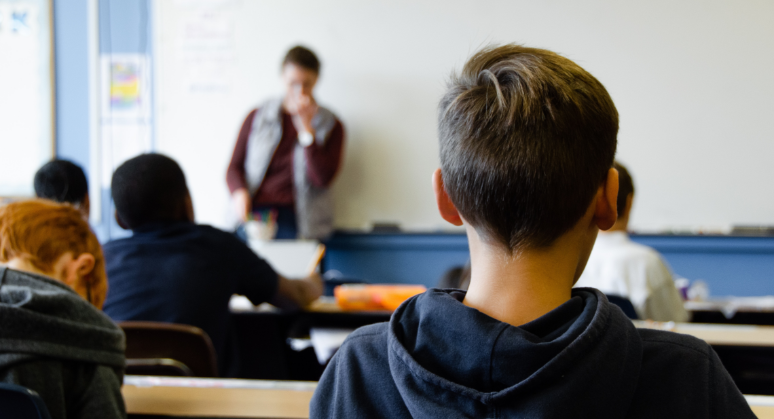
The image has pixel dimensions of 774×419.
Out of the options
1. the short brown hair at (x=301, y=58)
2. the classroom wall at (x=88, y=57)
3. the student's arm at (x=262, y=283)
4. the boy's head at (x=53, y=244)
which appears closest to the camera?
the boy's head at (x=53, y=244)

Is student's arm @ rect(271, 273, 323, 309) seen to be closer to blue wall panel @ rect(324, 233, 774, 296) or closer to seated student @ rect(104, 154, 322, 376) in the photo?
seated student @ rect(104, 154, 322, 376)

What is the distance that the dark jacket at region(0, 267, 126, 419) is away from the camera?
0.89 m

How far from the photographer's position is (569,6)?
137 inches

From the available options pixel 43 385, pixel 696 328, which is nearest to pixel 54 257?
pixel 43 385

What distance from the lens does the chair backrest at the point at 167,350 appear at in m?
1.27

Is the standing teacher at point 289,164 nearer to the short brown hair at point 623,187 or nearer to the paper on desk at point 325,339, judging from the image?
the paper on desk at point 325,339

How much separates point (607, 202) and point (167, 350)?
1.05 metres

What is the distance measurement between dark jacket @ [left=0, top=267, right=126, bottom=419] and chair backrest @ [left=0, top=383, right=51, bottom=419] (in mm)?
92

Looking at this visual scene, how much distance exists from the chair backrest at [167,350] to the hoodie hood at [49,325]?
0.27 metres

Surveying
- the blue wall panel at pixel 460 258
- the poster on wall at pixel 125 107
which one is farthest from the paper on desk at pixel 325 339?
the poster on wall at pixel 125 107

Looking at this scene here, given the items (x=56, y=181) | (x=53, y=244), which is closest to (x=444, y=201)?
(x=53, y=244)

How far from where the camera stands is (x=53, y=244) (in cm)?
109

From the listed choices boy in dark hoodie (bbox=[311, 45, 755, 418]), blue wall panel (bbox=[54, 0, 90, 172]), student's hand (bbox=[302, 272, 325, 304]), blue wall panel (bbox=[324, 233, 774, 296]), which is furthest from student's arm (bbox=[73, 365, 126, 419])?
blue wall panel (bbox=[54, 0, 90, 172])

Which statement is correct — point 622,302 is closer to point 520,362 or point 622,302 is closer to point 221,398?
point 221,398
